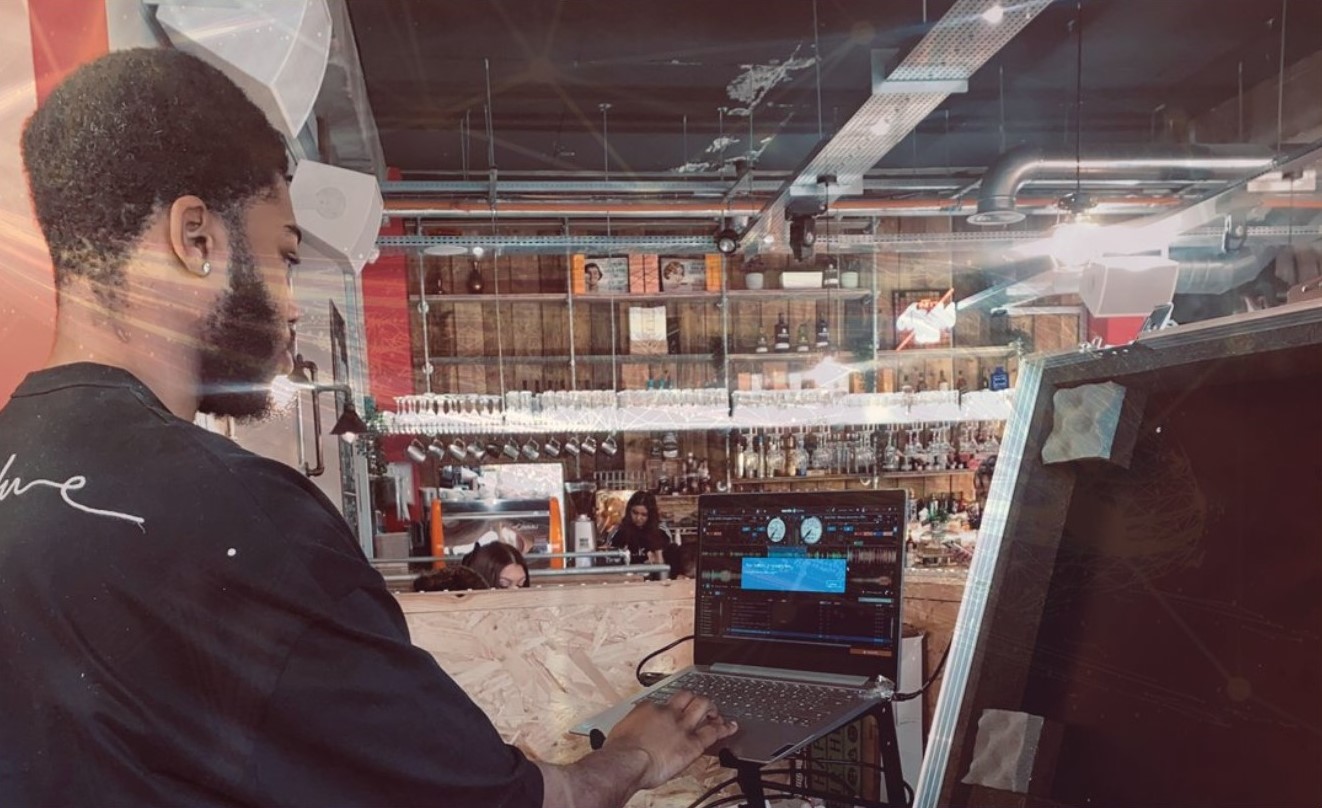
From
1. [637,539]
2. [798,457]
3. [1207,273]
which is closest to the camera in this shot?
[637,539]

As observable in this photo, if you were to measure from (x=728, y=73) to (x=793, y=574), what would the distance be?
4.01m

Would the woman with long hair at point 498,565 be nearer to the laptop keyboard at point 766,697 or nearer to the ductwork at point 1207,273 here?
the laptop keyboard at point 766,697

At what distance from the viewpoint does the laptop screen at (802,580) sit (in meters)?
1.32

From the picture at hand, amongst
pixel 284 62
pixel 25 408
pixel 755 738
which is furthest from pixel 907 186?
pixel 25 408

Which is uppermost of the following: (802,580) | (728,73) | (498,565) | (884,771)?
(728,73)

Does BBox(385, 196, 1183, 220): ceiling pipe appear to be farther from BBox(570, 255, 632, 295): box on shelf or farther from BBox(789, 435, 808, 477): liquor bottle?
BBox(789, 435, 808, 477): liquor bottle

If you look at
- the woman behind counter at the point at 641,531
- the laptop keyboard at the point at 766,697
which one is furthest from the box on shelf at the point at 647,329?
the laptop keyboard at the point at 766,697

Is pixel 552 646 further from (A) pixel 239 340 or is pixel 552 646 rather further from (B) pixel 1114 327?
(B) pixel 1114 327

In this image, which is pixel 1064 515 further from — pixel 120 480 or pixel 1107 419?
pixel 120 480

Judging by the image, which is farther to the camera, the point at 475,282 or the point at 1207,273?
the point at 475,282

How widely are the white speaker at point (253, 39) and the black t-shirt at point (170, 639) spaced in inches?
45.2

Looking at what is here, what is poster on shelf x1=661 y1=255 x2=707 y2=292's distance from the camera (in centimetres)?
682

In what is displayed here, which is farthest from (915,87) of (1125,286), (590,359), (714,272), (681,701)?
(590,359)

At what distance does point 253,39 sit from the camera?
1563 millimetres
